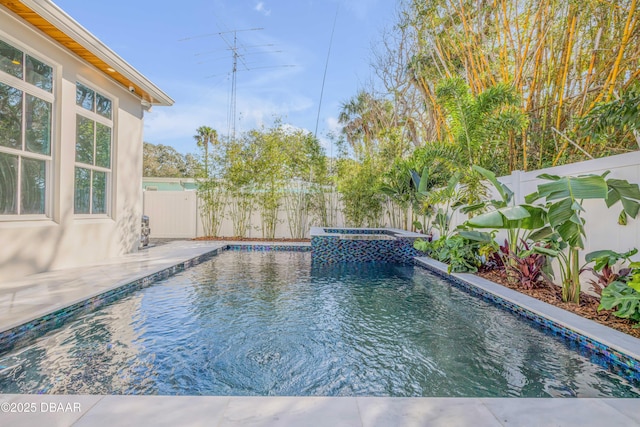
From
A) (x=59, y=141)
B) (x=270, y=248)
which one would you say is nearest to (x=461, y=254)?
(x=270, y=248)

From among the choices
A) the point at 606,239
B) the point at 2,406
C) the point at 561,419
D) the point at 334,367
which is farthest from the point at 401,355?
the point at 606,239

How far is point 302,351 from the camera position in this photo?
266cm

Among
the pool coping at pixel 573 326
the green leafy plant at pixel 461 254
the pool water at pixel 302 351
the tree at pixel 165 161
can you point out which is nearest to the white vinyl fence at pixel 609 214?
the pool coping at pixel 573 326

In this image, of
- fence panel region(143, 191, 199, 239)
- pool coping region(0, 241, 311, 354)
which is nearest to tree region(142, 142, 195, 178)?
fence panel region(143, 191, 199, 239)

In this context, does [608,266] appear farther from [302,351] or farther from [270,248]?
[270,248]

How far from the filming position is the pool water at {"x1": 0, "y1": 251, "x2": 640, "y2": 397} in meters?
2.12

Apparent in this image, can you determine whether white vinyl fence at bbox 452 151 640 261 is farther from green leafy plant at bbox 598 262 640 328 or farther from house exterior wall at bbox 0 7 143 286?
house exterior wall at bbox 0 7 143 286

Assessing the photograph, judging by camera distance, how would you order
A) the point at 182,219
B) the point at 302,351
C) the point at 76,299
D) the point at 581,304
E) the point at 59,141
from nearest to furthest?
the point at 302,351 < the point at 76,299 < the point at 581,304 < the point at 59,141 < the point at 182,219

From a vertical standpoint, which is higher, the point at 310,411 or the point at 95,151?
the point at 95,151

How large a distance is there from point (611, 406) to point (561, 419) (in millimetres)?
380

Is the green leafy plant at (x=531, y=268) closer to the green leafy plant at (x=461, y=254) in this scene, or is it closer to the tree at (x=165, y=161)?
the green leafy plant at (x=461, y=254)

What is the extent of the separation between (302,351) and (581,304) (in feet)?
A: 10.0

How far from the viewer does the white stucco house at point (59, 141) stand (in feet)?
13.8

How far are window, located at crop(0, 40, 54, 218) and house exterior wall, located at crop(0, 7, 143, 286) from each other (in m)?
0.09
